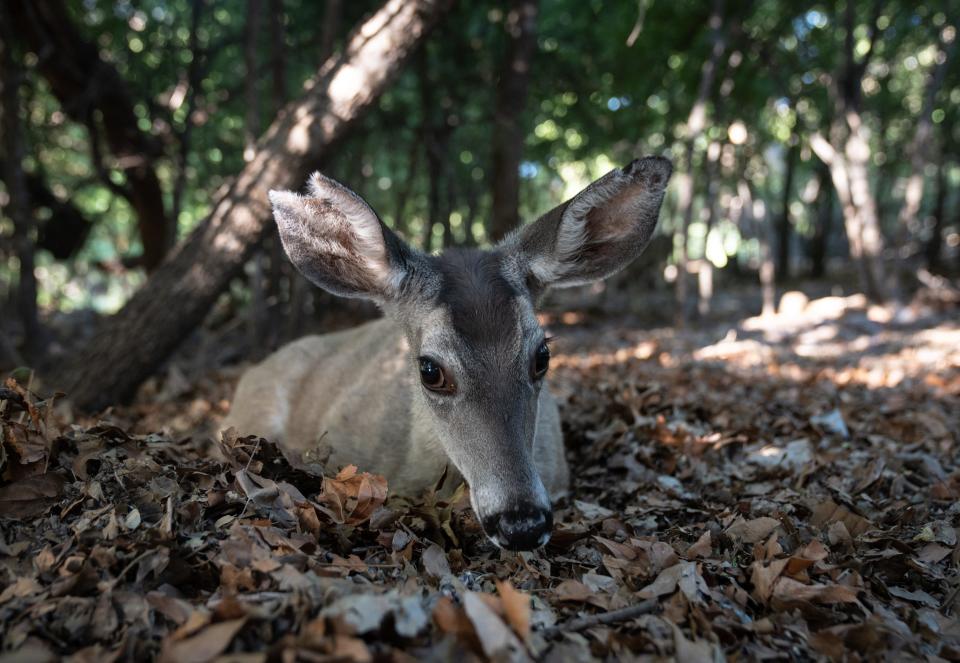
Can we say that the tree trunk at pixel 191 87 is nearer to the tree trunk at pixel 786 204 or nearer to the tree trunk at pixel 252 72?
the tree trunk at pixel 252 72

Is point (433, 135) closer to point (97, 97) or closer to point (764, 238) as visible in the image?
point (97, 97)

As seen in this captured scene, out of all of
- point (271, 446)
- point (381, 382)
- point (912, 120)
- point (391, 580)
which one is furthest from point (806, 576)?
point (912, 120)

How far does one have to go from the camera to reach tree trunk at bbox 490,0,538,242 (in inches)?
356

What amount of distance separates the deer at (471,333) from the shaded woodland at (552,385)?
295mm

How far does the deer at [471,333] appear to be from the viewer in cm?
289

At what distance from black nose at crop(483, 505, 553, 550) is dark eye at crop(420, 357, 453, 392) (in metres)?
0.71

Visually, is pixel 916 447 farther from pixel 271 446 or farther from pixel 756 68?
pixel 756 68

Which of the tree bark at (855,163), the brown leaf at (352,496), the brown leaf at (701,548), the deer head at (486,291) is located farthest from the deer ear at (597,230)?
the tree bark at (855,163)

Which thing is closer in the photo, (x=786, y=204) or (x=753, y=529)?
(x=753, y=529)

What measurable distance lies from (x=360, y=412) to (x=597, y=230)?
1872mm

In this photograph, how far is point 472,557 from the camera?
2932 millimetres

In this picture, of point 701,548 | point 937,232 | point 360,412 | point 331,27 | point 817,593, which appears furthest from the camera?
point 937,232

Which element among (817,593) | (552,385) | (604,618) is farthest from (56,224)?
(817,593)

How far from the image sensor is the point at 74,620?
6.56ft
